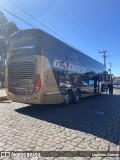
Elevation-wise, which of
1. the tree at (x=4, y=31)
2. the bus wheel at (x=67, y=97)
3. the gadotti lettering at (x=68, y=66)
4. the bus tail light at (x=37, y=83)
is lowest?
the bus wheel at (x=67, y=97)

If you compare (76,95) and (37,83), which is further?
(76,95)

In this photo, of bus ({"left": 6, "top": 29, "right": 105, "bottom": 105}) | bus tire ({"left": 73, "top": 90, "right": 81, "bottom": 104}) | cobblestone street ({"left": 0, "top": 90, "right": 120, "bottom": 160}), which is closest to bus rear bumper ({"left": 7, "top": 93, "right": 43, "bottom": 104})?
bus ({"left": 6, "top": 29, "right": 105, "bottom": 105})

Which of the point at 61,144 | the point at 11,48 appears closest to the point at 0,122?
the point at 61,144

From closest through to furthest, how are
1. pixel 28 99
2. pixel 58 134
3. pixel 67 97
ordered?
1. pixel 58 134
2. pixel 28 99
3. pixel 67 97

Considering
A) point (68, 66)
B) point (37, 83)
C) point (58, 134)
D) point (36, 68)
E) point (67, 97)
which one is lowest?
point (58, 134)

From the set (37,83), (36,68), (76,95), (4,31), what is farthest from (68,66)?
(4,31)

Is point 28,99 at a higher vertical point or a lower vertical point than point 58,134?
higher

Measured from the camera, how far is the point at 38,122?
7.53m

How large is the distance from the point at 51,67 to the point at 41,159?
6282 mm

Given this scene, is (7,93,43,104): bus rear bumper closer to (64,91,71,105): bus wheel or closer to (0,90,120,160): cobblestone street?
(0,90,120,160): cobblestone street

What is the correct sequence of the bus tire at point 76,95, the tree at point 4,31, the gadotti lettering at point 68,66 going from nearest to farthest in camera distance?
the gadotti lettering at point 68,66 → the bus tire at point 76,95 → the tree at point 4,31

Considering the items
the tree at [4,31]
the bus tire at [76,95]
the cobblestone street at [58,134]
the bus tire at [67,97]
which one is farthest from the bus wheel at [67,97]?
the tree at [4,31]

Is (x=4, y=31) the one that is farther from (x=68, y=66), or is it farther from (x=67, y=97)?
(x=67, y=97)

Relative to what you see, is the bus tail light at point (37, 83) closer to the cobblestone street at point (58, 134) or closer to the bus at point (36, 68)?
the bus at point (36, 68)
